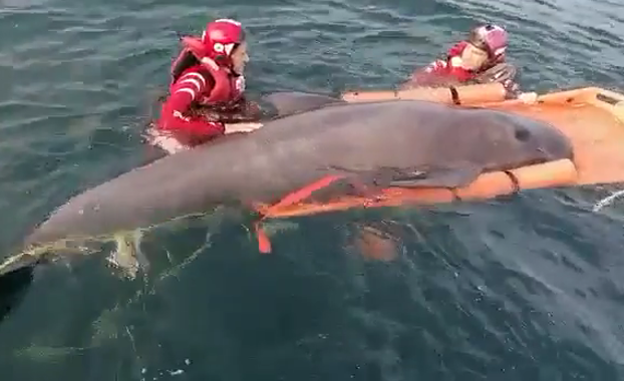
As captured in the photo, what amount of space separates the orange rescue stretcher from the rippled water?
0.19 meters

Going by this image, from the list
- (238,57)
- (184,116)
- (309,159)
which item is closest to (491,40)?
(238,57)

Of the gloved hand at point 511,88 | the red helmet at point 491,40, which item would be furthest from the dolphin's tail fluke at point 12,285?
the red helmet at point 491,40

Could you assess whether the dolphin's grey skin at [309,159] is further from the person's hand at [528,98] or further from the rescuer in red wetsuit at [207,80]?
the person's hand at [528,98]

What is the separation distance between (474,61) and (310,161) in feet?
15.5

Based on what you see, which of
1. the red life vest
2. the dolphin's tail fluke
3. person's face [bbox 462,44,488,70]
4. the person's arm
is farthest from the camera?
person's face [bbox 462,44,488,70]

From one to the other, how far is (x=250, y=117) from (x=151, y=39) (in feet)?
13.0

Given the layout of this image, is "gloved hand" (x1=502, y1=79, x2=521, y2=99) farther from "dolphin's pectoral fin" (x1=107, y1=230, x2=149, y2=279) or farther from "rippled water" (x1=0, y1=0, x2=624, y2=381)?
"dolphin's pectoral fin" (x1=107, y1=230, x2=149, y2=279)

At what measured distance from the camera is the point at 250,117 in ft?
36.2

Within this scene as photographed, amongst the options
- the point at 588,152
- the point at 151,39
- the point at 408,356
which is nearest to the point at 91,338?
the point at 408,356

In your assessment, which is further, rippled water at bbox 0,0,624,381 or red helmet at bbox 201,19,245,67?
red helmet at bbox 201,19,245,67

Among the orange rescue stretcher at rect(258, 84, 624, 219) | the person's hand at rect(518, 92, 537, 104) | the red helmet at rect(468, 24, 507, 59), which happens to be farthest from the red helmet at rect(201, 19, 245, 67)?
the person's hand at rect(518, 92, 537, 104)

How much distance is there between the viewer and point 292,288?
7.86 metres

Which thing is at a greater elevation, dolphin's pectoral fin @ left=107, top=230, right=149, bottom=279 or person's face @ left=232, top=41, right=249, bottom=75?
person's face @ left=232, top=41, right=249, bottom=75

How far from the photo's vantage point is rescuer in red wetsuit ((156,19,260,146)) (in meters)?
9.88
